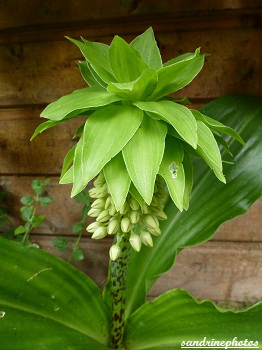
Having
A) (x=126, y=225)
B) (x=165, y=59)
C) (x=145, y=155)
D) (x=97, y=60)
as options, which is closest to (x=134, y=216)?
(x=126, y=225)

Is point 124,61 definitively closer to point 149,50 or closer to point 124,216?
point 149,50

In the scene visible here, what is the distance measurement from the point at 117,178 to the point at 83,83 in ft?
1.56

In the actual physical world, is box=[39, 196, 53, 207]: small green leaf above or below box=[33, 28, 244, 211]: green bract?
above

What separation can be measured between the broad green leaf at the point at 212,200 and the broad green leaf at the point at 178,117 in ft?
0.91

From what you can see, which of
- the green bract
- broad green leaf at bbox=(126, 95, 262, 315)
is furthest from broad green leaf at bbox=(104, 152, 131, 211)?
broad green leaf at bbox=(126, 95, 262, 315)

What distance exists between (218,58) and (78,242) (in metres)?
0.64

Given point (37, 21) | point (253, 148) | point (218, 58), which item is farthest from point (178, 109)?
point (37, 21)

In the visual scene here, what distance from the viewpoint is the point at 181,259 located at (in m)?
0.98

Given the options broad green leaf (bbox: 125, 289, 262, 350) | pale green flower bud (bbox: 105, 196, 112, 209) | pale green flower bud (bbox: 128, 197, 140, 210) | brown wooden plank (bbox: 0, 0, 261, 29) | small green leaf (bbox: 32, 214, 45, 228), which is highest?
brown wooden plank (bbox: 0, 0, 261, 29)

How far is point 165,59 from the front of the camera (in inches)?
30.2

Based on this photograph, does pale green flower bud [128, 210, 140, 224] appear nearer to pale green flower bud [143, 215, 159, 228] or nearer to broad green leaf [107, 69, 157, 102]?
pale green flower bud [143, 215, 159, 228]

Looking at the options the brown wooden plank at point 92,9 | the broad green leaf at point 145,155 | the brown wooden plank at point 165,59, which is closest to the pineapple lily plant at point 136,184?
the broad green leaf at point 145,155

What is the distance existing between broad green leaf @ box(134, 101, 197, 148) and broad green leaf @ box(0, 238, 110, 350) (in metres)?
0.34

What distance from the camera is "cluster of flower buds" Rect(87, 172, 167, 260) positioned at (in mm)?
479
